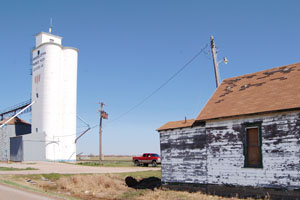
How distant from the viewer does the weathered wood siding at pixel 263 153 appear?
12711mm

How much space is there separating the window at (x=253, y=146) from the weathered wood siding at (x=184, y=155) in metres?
2.61

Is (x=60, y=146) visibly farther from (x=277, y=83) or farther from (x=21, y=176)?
(x=277, y=83)

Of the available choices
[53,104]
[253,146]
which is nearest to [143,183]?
[253,146]

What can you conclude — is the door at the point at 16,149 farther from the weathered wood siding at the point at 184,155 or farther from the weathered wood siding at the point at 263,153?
the weathered wood siding at the point at 263,153

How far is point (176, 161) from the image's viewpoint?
17906mm

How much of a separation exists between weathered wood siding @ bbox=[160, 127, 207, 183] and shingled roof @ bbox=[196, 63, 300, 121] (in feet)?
4.55

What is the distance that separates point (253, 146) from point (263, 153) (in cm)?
62

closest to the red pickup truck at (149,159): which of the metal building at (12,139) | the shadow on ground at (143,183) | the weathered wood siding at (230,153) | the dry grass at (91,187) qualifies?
the dry grass at (91,187)

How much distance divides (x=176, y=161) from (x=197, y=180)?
72.9 inches

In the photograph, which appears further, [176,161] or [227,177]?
[176,161]

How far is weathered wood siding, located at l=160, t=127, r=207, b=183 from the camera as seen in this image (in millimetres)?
16547

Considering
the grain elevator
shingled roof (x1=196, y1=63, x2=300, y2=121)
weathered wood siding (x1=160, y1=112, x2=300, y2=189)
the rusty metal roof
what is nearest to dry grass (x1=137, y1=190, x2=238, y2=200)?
weathered wood siding (x1=160, y1=112, x2=300, y2=189)

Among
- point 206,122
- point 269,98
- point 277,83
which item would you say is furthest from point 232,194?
point 277,83

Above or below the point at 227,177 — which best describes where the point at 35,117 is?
above
